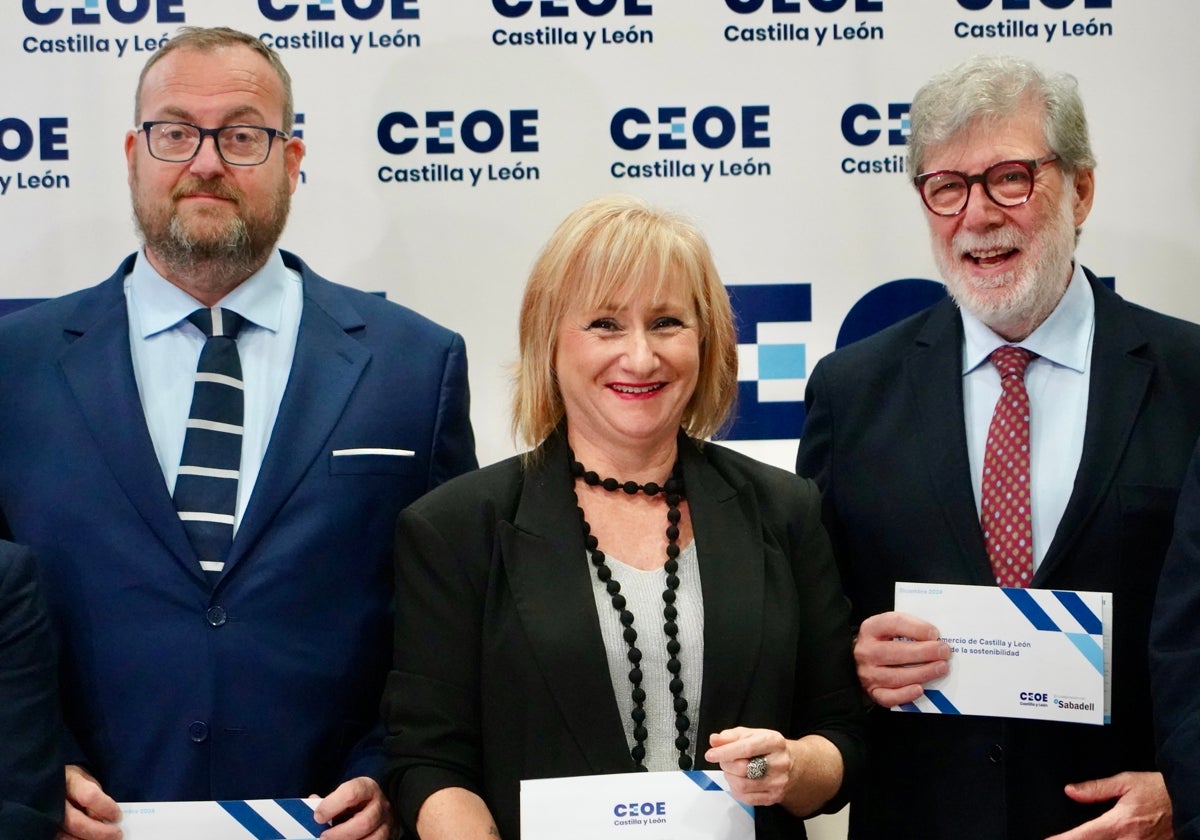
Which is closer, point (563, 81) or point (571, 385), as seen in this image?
point (571, 385)

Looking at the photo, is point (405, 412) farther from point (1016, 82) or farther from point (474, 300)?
point (1016, 82)

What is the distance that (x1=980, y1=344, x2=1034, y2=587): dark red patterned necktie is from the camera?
2.64 metres

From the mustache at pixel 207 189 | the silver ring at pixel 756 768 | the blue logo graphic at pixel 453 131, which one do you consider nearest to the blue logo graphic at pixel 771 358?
the blue logo graphic at pixel 453 131

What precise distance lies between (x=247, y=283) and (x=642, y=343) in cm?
93

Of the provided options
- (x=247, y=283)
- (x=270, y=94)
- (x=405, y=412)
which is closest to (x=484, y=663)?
(x=405, y=412)

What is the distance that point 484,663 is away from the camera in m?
2.37

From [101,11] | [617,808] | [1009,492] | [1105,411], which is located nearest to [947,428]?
[1009,492]

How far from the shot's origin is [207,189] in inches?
110

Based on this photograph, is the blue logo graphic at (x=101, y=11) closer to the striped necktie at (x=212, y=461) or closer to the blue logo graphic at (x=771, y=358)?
the striped necktie at (x=212, y=461)

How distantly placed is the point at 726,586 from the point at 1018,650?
57 cm

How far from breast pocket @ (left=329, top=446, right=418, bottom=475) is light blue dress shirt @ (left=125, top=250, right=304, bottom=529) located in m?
0.15

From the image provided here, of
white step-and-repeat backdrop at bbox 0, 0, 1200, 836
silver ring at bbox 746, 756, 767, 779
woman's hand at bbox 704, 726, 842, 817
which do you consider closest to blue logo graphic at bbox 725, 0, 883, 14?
white step-and-repeat backdrop at bbox 0, 0, 1200, 836

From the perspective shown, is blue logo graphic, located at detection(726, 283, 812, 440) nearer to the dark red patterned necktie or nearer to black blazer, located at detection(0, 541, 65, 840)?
the dark red patterned necktie

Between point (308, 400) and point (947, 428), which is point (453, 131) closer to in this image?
point (308, 400)
